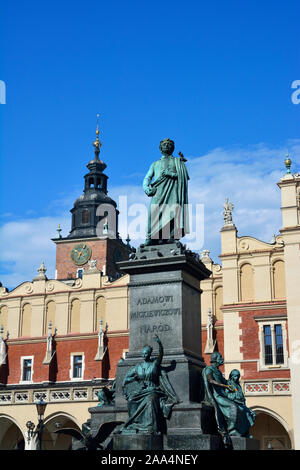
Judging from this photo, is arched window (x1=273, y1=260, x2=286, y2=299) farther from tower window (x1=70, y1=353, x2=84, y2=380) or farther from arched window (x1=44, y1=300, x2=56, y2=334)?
arched window (x1=44, y1=300, x2=56, y2=334)

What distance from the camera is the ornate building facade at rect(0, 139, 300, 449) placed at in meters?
26.2

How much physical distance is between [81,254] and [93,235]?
6.20ft

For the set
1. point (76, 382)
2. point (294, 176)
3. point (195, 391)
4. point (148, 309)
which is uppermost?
point (294, 176)

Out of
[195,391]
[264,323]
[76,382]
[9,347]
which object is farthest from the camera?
[9,347]

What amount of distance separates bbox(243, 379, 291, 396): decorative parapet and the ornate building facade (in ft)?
0.13

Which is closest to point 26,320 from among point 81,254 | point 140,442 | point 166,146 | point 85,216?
point 81,254

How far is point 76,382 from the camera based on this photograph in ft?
107

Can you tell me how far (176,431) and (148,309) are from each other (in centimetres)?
193

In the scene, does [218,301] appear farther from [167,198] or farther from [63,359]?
[167,198]

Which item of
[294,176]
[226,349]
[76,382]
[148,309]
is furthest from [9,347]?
[148,309]

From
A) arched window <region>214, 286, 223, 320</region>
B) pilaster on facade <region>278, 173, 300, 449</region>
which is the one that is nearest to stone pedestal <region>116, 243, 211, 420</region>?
pilaster on facade <region>278, 173, 300, 449</region>

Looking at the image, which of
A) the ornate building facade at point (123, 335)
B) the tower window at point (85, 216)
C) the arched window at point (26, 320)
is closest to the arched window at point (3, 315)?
the ornate building facade at point (123, 335)
